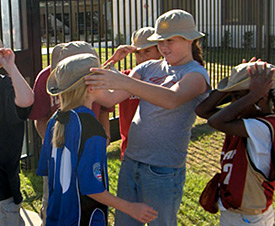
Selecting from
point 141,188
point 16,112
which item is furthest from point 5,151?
point 141,188

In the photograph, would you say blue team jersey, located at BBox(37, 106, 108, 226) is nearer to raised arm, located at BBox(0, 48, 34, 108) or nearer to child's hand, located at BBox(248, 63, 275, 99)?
raised arm, located at BBox(0, 48, 34, 108)

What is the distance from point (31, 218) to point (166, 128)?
2.07m

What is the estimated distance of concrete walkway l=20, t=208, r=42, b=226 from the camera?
4.26 m

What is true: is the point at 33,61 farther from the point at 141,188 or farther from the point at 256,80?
the point at 256,80

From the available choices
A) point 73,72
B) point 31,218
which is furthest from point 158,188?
point 31,218

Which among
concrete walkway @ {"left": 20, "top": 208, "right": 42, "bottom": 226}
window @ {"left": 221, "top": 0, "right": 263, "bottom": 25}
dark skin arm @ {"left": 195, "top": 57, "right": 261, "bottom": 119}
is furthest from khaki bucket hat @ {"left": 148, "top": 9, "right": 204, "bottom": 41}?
Result: window @ {"left": 221, "top": 0, "right": 263, "bottom": 25}

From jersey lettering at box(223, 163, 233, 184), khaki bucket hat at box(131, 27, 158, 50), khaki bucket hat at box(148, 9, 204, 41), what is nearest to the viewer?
jersey lettering at box(223, 163, 233, 184)

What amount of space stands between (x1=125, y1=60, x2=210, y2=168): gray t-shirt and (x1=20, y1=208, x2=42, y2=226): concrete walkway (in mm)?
1713

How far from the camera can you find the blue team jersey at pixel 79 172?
2.34 metres

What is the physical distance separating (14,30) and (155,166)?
9.90 ft

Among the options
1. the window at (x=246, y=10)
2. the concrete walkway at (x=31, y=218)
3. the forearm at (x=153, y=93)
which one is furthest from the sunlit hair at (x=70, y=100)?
the window at (x=246, y=10)

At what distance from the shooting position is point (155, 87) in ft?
8.57

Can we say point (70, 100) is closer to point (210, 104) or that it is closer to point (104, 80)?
point (104, 80)

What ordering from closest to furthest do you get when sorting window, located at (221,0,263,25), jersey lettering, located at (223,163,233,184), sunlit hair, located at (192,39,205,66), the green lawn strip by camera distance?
jersey lettering, located at (223,163,233,184), sunlit hair, located at (192,39,205,66), the green lawn strip, window, located at (221,0,263,25)
